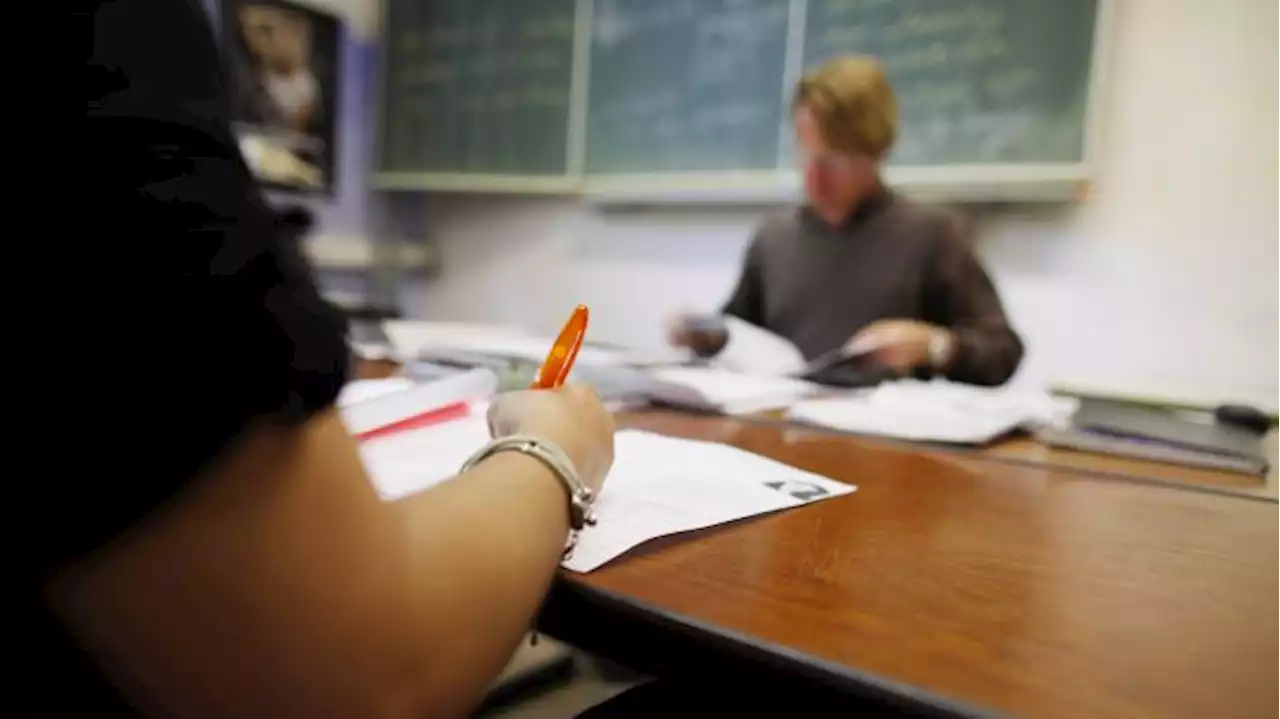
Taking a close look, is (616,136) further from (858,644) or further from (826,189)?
(858,644)

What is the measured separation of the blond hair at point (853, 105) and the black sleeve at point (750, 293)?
39 cm

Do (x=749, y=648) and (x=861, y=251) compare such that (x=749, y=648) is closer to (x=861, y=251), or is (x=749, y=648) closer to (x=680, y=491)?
(x=680, y=491)

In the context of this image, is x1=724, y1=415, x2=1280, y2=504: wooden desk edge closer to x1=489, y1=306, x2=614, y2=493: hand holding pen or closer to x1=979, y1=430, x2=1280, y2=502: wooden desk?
x1=979, y1=430, x2=1280, y2=502: wooden desk

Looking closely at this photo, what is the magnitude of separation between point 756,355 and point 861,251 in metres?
0.74

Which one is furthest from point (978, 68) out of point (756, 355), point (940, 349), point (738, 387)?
point (738, 387)

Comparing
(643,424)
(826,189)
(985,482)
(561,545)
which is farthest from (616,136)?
(561,545)

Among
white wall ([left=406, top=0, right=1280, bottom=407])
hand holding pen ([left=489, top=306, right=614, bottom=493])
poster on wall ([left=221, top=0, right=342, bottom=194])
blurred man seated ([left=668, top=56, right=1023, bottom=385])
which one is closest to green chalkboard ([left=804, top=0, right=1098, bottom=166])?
white wall ([left=406, top=0, right=1280, bottom=407])

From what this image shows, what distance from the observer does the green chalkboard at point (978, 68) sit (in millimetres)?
2162

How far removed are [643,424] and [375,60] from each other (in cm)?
290

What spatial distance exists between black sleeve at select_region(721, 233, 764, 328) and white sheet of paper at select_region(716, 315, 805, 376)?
0.79 metres

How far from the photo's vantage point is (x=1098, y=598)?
0.49m

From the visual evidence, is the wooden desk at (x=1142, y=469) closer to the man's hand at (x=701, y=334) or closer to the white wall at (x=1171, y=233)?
the man's hand at (x=701, y=334)

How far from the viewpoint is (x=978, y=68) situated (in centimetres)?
228

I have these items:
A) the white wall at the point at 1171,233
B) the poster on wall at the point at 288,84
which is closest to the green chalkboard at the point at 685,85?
→ the white wall at the point at 1171,233
